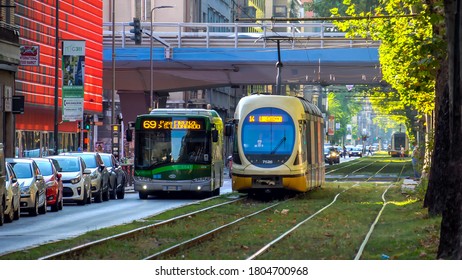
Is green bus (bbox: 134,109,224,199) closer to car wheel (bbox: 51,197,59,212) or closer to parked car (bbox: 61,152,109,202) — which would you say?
parked car (bbox: 61,152,109,202)

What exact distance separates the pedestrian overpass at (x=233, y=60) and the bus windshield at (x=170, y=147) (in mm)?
24974

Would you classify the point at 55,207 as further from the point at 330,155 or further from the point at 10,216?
the point at 330,155

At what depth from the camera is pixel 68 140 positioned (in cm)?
8006

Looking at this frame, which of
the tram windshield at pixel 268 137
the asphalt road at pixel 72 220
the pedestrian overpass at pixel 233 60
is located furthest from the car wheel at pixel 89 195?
the pedestrian overpass at pixel 233 60

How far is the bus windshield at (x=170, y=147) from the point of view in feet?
145

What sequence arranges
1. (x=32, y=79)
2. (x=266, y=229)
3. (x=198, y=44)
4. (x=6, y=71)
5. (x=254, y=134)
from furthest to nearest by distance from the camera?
(x=198, y=44)
(x=32, y=79)
(x=6, y=71)
(x=254, y=134)
(x=266, y=229)

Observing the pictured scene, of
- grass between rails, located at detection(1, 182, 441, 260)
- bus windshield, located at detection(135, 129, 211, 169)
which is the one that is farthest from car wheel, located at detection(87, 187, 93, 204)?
grass between rails, located at detection(1, 182, 441, 260)

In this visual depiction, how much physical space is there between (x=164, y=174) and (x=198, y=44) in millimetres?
33385

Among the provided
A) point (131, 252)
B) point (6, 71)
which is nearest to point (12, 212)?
point (131, 252)

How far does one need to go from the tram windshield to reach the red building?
23.4 m

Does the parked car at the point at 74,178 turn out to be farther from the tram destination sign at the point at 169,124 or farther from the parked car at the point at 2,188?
the parked car at the point at 2,188

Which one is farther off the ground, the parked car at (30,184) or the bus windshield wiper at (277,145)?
the bus windshield wiper at (277,145)
